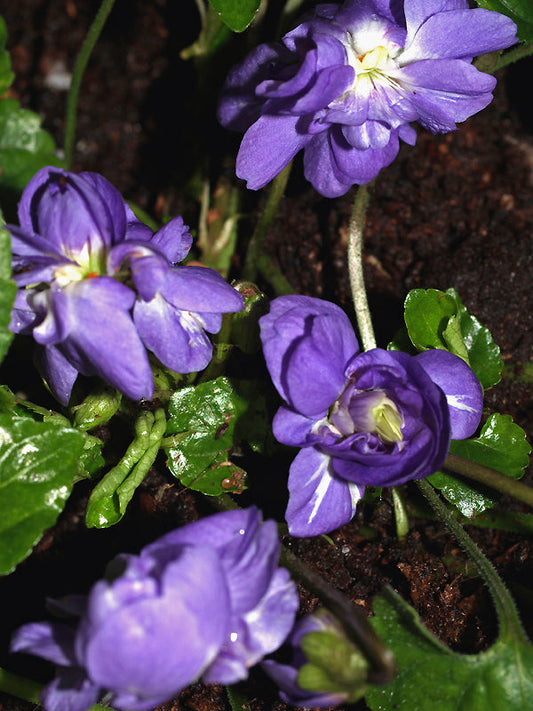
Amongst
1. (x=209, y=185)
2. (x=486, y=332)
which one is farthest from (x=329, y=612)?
(x=209, y=185)

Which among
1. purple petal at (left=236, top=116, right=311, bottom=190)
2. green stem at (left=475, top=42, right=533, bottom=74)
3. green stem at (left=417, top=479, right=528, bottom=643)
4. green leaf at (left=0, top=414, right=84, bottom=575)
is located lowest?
green stem at (left=417, top=479, right=528, bottom=643)

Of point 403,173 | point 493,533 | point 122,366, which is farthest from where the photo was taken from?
point 403,173

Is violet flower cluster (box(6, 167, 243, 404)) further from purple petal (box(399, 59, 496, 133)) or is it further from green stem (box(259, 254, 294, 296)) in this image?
green stem (box(259, 254, 294, 296))

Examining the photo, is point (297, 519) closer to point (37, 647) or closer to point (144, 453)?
point (144, 453)

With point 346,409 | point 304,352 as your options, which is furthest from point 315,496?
point 304,352

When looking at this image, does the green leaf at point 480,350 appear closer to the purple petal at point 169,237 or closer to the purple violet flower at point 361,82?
the purple violet flower at point 361,82

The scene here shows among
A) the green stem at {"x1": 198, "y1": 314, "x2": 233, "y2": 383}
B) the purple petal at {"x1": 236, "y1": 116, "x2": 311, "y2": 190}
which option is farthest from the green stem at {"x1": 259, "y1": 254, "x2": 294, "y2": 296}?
the purple petal at {"x1": 236, "y1": 116, "x2": 311, "y2": 190}
